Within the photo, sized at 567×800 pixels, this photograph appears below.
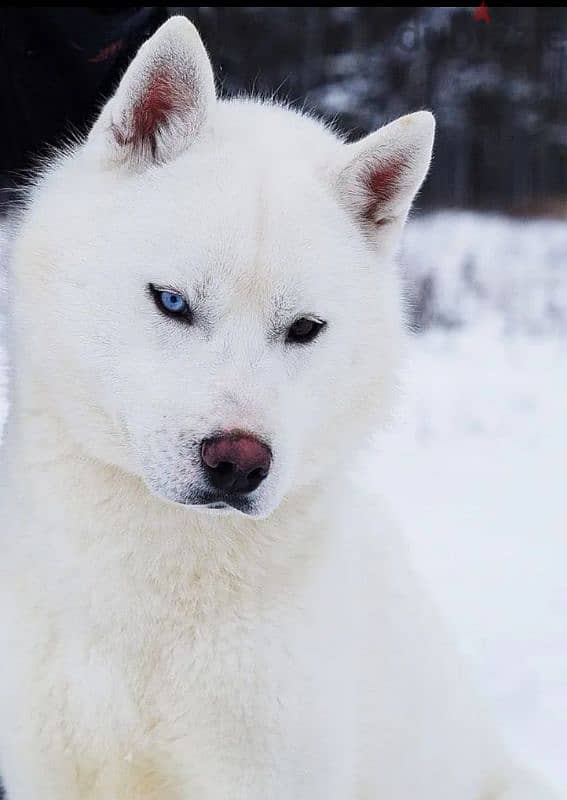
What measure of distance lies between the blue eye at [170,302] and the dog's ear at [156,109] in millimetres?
347

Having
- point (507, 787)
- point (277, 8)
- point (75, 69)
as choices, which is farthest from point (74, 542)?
point (277, 8)

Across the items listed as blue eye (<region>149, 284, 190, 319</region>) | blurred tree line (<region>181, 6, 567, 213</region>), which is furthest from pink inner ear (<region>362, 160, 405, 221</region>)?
blurred tree line (<region>181, 6, 567, 213</region>)

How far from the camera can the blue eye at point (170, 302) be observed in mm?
2176

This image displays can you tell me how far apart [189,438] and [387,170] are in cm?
85

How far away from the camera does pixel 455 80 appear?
12.0 meters

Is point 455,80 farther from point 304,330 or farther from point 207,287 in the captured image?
point 207,287

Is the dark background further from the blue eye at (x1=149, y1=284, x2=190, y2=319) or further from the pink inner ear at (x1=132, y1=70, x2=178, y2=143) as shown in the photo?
the blue eye at (x1=149, y1=284, x2=190, y2=319)

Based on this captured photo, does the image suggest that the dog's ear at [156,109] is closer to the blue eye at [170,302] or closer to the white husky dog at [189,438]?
the white husky dog at [189,438]

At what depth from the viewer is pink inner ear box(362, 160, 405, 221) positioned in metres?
2.46

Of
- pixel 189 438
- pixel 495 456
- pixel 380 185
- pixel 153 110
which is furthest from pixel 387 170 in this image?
pixel 495 456

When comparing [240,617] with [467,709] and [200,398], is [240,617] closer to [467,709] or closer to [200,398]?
[200,398]

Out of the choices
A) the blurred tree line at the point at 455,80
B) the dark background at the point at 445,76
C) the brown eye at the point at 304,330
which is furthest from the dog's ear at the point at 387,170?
the blurred tree line at the point at 455,80

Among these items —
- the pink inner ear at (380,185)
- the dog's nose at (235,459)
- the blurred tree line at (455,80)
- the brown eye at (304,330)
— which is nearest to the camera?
Result: the dog's nose at (235,459)

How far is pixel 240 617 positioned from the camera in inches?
94.3
